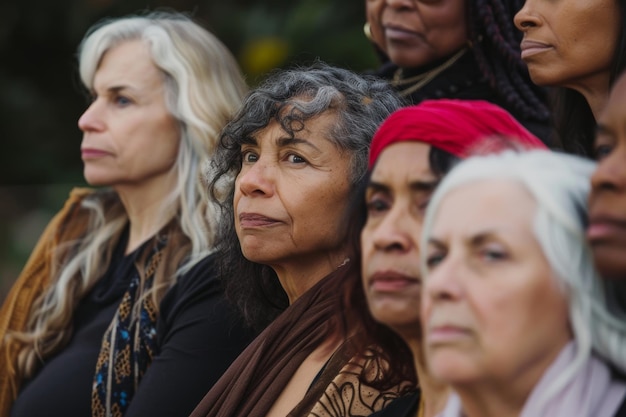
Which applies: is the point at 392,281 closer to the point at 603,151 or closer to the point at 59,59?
the point at 603,151

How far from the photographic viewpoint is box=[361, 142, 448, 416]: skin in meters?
2.10

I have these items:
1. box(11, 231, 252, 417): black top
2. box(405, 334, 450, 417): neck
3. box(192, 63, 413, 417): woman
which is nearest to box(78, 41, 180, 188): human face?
box(11, 231, 252, 417): black top

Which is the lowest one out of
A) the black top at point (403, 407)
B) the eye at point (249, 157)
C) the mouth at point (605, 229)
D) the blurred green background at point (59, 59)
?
the blurred green background at point (59, 59)

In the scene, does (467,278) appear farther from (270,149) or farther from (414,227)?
(270,149)

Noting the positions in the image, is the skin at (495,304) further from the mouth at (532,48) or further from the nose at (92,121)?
the nose at (92,121)

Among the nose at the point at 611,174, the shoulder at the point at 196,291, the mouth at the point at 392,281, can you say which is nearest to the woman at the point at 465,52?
the shoulder at the point at 196,291

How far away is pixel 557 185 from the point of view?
1.88 m

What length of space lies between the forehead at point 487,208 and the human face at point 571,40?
0.85m

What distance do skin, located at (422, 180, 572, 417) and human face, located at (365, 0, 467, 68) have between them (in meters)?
1.81

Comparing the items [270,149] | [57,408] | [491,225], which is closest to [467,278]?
[491,225]

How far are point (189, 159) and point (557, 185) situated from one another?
2.17 metres

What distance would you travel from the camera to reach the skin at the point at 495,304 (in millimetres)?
1797

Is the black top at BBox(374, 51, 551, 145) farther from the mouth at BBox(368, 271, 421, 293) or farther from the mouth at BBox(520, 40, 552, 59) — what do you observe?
the mouth at BBox(368, 271, 421, 293)

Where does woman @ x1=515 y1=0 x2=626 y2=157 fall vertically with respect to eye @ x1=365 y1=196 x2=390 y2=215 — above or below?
below
